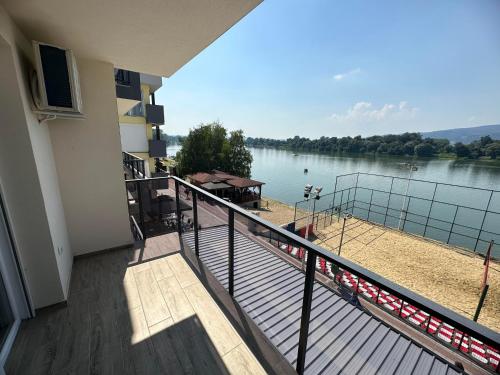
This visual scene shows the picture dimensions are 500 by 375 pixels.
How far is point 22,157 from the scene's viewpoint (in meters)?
1.69

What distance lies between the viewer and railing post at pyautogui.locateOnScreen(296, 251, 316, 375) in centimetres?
115

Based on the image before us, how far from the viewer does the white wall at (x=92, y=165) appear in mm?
2547

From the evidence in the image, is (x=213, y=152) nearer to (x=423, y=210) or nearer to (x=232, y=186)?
(x=232, y=186)

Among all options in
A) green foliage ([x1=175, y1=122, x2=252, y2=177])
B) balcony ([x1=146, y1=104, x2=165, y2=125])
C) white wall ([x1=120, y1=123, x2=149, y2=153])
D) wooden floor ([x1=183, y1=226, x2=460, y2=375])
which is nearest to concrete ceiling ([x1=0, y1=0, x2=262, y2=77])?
wooden floor ([x1=183, y1=226, x2=460, y2=375])

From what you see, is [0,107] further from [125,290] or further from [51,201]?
[125,290]

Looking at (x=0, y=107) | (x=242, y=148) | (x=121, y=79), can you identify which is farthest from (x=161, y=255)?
(x=242, y=148)

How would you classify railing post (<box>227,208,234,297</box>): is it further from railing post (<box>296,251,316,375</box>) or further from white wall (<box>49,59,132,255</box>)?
white wall (<box>49,59,132,255</box>)

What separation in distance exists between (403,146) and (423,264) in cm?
6105

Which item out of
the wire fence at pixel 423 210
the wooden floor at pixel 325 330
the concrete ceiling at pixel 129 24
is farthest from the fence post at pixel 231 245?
the wire fence at pixel 423 210

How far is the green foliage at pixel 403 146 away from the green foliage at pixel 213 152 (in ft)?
104

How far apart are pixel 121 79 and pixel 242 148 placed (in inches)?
673

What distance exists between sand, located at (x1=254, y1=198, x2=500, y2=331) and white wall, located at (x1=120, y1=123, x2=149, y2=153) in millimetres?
10089

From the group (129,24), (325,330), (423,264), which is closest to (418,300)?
(325,330)

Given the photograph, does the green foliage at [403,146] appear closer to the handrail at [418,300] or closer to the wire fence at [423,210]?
the wire fence at [423,210]
